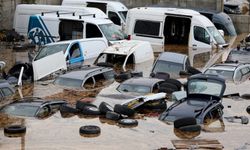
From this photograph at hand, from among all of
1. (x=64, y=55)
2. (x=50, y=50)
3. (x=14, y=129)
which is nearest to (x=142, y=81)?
(x=64, y=55)

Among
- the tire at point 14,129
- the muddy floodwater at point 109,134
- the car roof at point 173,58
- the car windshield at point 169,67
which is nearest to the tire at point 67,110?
the muddy floodwater at point 109,134

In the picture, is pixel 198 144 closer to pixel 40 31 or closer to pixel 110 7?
pixel 40 31

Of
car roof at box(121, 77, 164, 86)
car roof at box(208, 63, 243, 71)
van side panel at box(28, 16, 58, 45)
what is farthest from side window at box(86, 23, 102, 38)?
car roof at box(121, 77, 164, 86)

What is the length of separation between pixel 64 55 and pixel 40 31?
6374 mm

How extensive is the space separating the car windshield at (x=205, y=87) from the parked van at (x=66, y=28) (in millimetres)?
11052

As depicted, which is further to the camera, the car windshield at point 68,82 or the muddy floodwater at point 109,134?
the car windshield at point 68,82

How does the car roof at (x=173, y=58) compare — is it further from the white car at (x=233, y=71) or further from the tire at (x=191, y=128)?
the tire at (x=191, y=128)

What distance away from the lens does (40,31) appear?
28484 millimetres

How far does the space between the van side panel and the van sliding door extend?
19.1 feet

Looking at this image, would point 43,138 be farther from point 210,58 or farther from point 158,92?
point 210,58

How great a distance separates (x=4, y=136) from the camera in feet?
46.9

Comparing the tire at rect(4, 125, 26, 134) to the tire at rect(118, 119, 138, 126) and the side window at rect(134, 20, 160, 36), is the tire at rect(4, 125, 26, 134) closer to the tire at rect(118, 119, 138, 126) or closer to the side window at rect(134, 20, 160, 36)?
the tire at rect(118, 119, 138, 126)

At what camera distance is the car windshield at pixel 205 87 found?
54.8 feet

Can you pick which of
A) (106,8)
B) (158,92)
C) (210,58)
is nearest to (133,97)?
(158,92)
